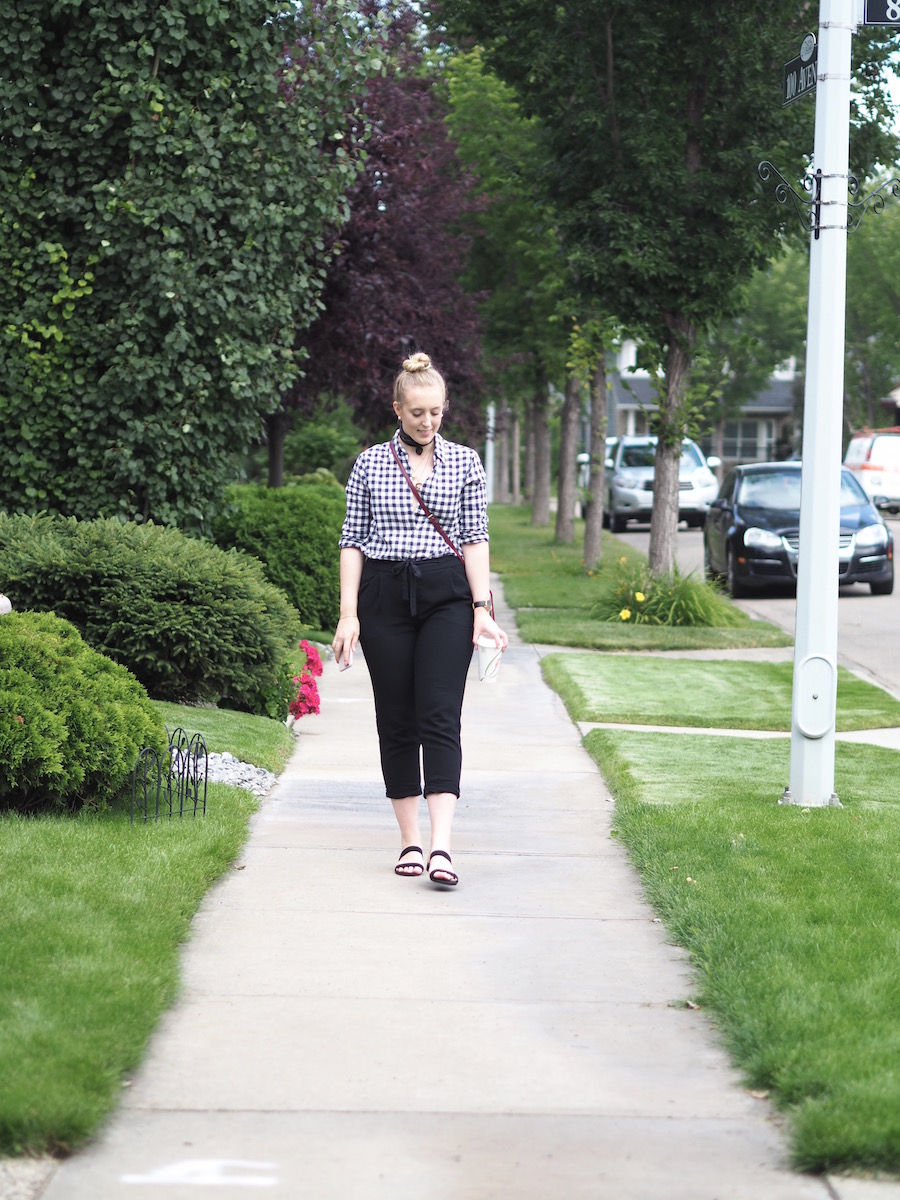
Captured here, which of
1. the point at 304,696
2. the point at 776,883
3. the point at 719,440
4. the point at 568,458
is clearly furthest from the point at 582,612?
the point at 719,440

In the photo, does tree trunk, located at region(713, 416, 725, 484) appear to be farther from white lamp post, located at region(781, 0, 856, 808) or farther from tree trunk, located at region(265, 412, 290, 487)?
white lamp post, located at region(781, 0, 856, 808)

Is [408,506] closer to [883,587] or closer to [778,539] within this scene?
[778,539]

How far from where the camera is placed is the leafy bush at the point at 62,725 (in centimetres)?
588

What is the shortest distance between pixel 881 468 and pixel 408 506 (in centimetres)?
3276

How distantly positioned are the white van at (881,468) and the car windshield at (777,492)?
16792 mm

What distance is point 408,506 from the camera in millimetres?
5586

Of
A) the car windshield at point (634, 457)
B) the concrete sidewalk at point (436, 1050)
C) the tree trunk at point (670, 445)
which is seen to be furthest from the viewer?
the car windshield at point (634, 457)

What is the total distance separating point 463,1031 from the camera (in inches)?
159

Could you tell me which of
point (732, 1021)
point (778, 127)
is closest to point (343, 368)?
point (778, 127)

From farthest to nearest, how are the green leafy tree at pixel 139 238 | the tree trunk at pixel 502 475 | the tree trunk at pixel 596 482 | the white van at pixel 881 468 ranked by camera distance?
the tree trunk at pixel 502 475
the white van at pixel 881 468
the tree trunk at pixel 596 482
the green leafy tree at pixel 139 238

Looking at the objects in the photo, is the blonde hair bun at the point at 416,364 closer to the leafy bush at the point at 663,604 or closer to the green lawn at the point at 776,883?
the green lawn at the point at 776,883

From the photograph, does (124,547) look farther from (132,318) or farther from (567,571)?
(567,571)

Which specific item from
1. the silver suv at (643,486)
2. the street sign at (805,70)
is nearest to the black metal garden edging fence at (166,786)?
the street sign at (805,70)

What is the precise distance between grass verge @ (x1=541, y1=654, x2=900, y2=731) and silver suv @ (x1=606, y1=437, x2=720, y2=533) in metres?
19.0
